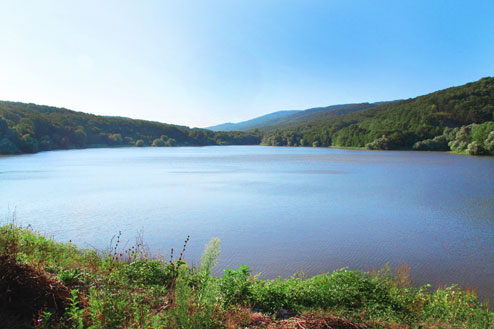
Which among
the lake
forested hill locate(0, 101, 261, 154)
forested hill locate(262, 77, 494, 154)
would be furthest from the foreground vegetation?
forested hill locate(0, 101, 261, 154)

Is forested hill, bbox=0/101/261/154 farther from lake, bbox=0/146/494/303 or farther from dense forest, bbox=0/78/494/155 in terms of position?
lake, bbox=0/146/494/303

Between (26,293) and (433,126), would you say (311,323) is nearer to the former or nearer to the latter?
(26,293)

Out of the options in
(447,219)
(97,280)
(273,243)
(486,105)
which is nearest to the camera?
(97,280)

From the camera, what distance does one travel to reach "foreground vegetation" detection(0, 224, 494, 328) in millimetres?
2922

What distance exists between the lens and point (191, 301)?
3.46 meters

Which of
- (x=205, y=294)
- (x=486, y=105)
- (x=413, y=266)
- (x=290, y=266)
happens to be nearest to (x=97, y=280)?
(x=205, y=294)

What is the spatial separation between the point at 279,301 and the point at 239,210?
8860 millimetres

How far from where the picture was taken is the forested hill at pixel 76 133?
66.9 meters

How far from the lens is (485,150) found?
172ft

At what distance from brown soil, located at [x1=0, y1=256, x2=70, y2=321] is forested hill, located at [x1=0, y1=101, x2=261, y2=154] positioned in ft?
237

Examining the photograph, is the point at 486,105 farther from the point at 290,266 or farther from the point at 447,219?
the point at 290,266

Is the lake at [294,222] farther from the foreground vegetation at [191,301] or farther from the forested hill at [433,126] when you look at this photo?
the forested hill at [433,126]

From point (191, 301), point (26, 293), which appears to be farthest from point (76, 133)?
point (191, 301)

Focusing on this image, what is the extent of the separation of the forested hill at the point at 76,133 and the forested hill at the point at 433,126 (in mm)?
50497
